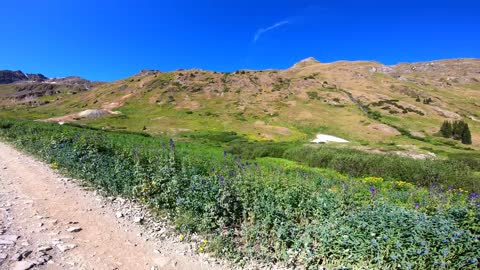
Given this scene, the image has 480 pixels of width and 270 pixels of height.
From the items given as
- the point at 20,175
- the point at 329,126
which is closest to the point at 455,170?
the point at 20,175

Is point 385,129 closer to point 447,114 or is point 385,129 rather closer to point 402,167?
point 447,114

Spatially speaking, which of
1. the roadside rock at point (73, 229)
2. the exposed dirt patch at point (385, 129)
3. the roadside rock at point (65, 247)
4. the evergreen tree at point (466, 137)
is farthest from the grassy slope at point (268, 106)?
the roadside rock at point (65, 247)

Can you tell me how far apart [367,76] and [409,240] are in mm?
137447

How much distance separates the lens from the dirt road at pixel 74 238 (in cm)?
589

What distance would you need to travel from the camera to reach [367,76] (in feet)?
416

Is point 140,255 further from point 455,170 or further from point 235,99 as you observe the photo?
point 235,99

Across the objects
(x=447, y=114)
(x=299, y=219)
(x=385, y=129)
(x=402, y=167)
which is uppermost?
(x=447, y=114)

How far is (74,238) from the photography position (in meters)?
6.80

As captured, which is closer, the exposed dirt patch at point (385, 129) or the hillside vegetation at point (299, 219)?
the hillside vegetation at point (299, 219)

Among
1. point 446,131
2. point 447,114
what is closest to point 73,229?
point 446,131

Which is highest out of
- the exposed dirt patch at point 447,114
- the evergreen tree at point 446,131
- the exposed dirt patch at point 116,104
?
the exposed dirt patch at point 116,104

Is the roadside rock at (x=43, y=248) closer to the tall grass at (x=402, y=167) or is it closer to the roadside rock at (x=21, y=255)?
the roadside rock at (x=21, y=255)

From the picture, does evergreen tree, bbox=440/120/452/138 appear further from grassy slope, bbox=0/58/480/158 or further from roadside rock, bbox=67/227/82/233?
roadside rock, bbox=67/227/82/233

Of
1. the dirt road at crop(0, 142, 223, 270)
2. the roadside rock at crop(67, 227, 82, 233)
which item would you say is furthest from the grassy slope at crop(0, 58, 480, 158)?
the roadside rock at crop(67, 227, 82, 233)
